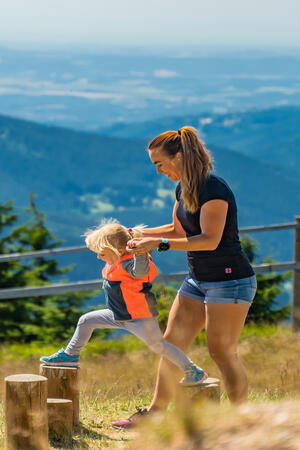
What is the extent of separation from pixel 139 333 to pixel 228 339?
0.44 metres

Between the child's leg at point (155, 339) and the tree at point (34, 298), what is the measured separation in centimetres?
748

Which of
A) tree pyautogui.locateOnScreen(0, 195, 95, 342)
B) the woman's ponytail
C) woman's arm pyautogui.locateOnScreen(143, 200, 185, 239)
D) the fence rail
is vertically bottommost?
tree pyautogui.locateOnScreen(0, 195, 95, 342)

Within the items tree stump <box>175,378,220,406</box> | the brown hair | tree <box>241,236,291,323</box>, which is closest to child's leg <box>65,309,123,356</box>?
tree stump <box>175,378,220,406</box>

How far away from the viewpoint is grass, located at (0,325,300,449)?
8.93ft

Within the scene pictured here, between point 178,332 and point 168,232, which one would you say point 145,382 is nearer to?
point 178,332

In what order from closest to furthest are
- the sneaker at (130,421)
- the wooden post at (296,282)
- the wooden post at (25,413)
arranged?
1. the wooden post at (25,413)
2. the sneaker at (130,421)
3. the wooden post at (296,282)

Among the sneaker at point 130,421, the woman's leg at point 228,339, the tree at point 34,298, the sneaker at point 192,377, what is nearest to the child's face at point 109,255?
the woman's leg at point 228,339

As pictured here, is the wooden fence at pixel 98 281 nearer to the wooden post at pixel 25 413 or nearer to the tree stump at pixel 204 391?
the tree stump at pixel 204 391

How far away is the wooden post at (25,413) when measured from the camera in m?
3.33

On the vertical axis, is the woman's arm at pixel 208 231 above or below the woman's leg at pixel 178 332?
above

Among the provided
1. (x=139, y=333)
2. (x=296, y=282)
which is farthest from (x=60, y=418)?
(x=296, y=282)

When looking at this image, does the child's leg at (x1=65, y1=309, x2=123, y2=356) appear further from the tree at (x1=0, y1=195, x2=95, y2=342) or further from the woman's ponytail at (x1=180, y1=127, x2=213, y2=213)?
the tree at (x1=0, y1=195, x2=95, y2=342)

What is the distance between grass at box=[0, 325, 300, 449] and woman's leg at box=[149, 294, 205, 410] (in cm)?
28

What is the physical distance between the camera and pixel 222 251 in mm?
3576
